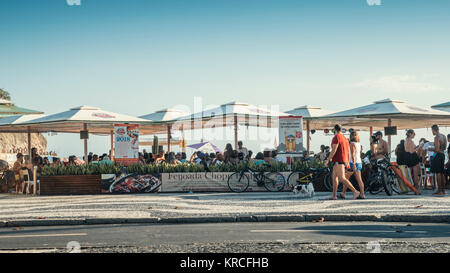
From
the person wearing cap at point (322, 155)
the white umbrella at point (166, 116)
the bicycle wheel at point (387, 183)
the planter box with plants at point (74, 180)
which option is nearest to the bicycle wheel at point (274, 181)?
the bicycle wheel at point (387, 183)

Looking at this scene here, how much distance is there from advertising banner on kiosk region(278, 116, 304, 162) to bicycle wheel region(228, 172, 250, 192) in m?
1.65

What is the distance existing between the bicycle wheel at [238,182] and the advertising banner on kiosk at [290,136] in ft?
5.41

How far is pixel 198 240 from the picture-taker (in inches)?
313

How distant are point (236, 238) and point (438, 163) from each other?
30.4ft

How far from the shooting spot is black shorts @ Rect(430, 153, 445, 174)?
15.4 metres

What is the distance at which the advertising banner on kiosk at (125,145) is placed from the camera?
781 inches

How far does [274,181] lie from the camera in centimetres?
1747

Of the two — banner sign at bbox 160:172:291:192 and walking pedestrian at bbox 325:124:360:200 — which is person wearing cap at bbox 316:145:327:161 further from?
walking pedestrian at bbox 325:124:360:200

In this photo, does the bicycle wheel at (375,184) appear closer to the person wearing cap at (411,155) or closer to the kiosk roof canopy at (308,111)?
the person wearing cap at (411,155)

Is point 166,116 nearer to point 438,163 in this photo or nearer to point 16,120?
point 16,120

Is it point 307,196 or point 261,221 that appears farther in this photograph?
point 307,196

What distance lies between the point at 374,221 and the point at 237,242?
12.5 feet
